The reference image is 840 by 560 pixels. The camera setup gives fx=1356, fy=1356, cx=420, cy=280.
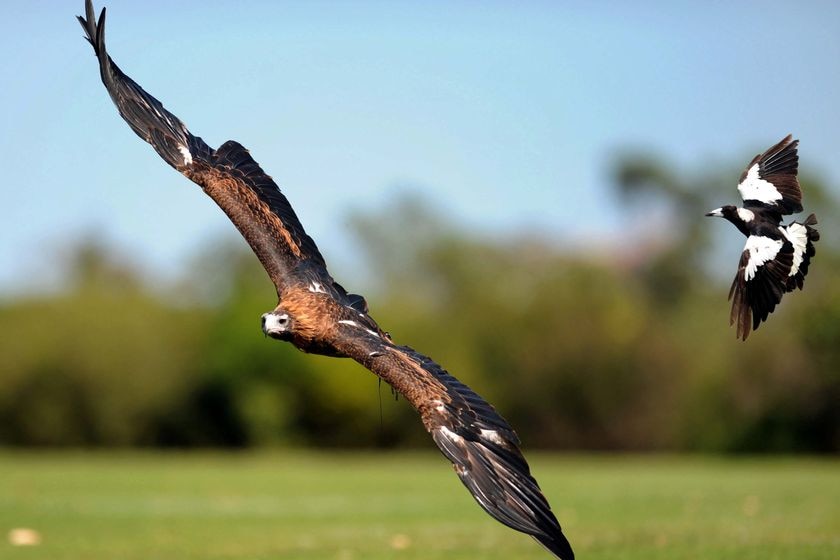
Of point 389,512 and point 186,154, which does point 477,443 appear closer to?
point 186,154

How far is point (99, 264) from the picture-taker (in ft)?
244

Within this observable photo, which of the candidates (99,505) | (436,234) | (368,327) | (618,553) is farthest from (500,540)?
(436,234)

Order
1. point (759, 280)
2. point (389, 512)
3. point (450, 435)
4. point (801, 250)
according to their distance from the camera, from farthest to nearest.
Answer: point (389, 512) → point (759, 280) → point (801, 250) → point (450, 435)

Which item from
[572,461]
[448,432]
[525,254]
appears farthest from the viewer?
[525,254]

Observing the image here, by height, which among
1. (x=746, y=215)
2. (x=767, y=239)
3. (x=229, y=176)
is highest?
(x=229, y=176)

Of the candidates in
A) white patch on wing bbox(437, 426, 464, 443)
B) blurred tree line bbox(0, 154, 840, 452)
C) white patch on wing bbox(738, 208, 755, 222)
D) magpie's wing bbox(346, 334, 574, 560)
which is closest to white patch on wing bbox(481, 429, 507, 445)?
magpie's wing bbox(346, 334, 574, 560)

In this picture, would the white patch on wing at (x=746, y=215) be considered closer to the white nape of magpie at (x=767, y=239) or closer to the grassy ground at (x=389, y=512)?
the white nape of magpie at (x=767, y=239)

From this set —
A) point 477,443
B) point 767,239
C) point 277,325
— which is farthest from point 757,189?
point 277,325

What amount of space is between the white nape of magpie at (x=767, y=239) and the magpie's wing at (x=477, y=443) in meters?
2.72

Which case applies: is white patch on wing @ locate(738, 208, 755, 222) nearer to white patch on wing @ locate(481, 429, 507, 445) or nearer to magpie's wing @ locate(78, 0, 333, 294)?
white patch on wing @ locate(481, 429, 507, 445)

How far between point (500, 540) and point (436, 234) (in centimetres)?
5927

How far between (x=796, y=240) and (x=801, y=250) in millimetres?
118

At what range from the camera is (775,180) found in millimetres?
12633

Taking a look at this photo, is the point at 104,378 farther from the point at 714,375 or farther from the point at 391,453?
the point at 714,375
